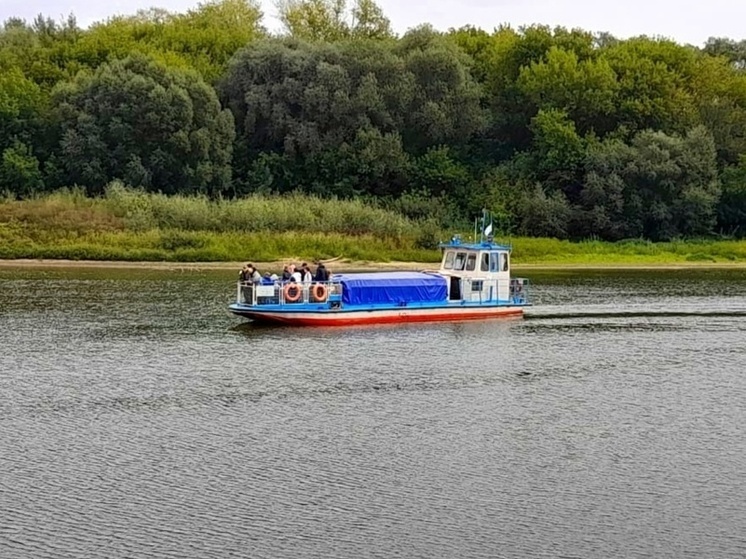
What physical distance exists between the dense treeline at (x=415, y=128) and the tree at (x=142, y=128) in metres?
0.15

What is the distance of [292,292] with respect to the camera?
46.9 m

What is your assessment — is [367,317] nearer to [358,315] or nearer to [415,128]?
[358,315]

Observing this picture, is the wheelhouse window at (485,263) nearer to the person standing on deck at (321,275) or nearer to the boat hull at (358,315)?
the boat hull at (358,315)

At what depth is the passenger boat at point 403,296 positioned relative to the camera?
153 ft

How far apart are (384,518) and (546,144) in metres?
78.0

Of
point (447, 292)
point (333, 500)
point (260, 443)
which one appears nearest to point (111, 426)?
point (260, 443)

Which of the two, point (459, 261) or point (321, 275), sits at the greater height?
point (459, 261)

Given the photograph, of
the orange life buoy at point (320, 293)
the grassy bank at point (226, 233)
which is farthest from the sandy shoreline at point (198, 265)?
the orange life buoy at point (320, 293)

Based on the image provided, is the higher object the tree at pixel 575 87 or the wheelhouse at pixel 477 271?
the tree at pixel 575 87

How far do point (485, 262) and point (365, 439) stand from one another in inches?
984

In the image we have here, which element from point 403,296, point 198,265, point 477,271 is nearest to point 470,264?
point 477,271

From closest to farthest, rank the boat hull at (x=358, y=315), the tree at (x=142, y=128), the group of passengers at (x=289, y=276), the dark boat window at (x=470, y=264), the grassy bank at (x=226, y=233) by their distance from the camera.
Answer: the boat hull at (x=358, y=315) → the group of passengers at (x=289, y=276) → the dark boat window at (x=470, y=264) → the grassy bank at (x=226, y=233) → the tree at (x=142, y=128)

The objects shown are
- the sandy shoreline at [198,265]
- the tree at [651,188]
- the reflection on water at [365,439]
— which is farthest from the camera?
the tree at [651,188]

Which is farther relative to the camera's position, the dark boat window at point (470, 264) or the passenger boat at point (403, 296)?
the dark boat window at point (470, 264)
